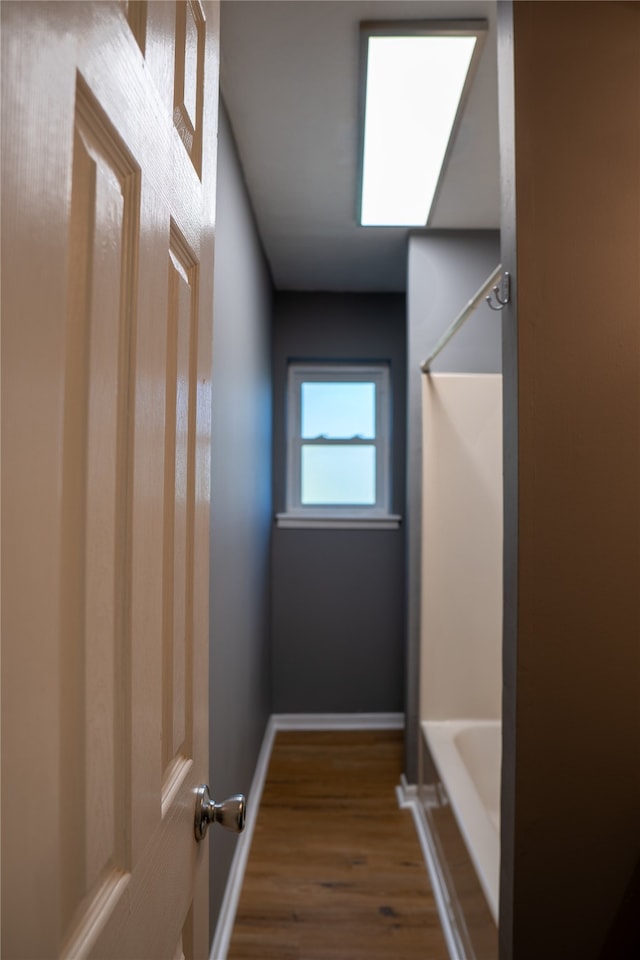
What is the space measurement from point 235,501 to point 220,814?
1.57 m

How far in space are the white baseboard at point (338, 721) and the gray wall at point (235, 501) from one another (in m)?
0.52

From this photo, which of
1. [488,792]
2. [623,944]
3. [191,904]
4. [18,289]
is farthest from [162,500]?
[488,792]

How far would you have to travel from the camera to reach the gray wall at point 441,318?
308 centimetres

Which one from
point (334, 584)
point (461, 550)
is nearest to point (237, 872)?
point (461, 550)

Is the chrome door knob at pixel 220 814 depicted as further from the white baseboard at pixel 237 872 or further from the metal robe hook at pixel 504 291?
the white baseboard at pixel 237 872

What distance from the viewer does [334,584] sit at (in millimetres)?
4008

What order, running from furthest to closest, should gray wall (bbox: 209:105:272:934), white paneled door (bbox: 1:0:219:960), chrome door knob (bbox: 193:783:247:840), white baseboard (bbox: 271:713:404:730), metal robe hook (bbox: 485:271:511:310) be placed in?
white baseboard (bbox: 271:713:404:730) < gray wall (bbox: 209:105:272:934) < metal robe hook (bbox: 485:271:511:310) < chrome door knob (bbox: 193:783:247:840) < white paneled door (bbox: 1:0:219:960)

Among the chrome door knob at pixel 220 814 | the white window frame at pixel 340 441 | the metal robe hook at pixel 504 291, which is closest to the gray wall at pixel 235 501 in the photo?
the white window frame at pixel 340 441

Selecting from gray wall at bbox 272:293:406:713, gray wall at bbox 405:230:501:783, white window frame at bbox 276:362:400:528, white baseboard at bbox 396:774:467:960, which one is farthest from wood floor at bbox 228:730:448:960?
white window frame at bbox 276:362:400:528

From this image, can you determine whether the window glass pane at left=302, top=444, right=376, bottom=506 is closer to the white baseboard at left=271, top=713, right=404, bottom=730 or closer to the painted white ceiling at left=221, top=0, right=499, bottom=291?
the painted white ceiling at left=221, top=0, right=499, bottom=291

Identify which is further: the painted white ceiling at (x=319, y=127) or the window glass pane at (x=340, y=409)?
the window glass pane at (x=340, y=409)

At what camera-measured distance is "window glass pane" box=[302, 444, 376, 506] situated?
415cm

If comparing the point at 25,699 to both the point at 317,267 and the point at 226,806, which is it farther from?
the point at 317,267

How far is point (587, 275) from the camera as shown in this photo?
4.29 ft
